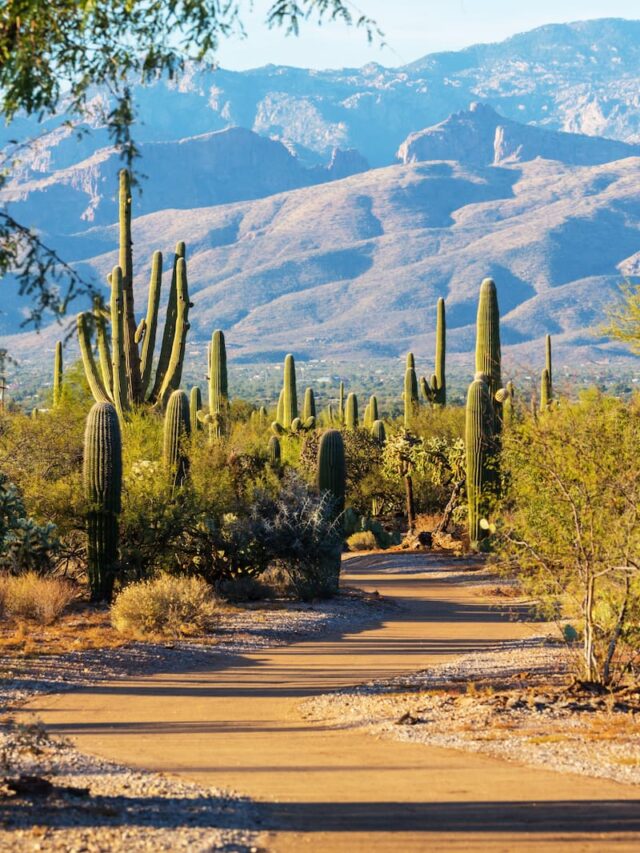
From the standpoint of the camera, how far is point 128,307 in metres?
26.8

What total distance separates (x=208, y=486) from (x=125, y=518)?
7.34ft

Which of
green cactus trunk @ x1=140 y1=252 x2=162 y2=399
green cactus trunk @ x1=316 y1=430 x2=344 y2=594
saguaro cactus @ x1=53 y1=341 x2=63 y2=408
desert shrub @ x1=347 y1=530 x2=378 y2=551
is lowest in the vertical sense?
desert shrub @ x1=347 y1=530 x2=378 y2=551

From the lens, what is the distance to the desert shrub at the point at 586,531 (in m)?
12.7

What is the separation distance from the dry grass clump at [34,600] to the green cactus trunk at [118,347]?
319 inches

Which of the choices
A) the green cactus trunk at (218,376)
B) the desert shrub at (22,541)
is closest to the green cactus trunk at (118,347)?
the desert shrub at (22,541)

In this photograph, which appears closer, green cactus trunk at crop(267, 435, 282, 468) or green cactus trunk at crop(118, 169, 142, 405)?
green cactus trunk at crop(118, 169, 142, 405)

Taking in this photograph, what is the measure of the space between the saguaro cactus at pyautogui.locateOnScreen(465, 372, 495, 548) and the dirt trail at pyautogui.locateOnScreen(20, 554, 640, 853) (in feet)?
43.4

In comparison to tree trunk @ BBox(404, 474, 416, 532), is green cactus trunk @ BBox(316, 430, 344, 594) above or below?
above

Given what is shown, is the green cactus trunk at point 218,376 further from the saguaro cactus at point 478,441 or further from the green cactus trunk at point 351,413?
the saguaro cactus at point 478,441

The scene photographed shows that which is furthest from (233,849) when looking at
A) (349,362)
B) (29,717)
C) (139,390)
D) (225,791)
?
(349,362)

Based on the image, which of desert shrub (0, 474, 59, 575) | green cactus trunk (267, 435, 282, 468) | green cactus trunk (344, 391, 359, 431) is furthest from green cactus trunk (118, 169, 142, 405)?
green cactus trunk (344, 391, 359, 431)

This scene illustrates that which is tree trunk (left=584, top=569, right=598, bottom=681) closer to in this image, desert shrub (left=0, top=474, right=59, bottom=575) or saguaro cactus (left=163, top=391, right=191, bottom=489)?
desert shrub (left=0, top=474, right=59, bottom=575)

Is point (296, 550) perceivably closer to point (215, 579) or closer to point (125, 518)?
point (215, 579)

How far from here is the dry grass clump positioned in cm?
1814
